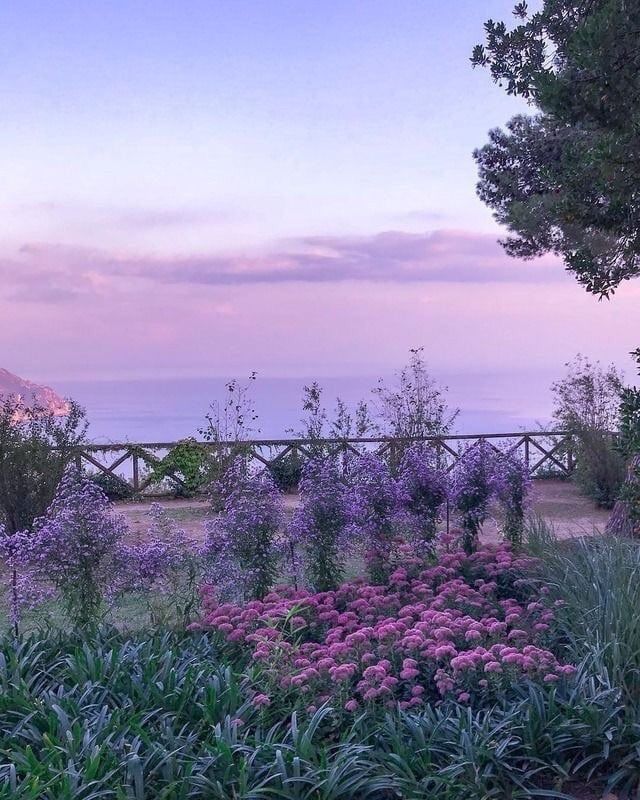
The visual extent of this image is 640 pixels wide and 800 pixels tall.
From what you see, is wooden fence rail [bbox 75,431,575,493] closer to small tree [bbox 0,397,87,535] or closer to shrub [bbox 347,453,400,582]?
small tree [bbox 0,397,87,535]

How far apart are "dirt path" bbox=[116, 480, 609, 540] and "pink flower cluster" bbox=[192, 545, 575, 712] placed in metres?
4.64

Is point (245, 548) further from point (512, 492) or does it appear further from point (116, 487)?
point (116, 487)

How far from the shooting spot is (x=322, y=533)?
19.8ft

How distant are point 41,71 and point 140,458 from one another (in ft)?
28.4

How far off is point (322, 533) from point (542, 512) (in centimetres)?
684

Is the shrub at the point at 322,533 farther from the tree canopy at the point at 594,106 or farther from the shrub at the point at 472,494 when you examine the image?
the tree canopy at the point at 594,106

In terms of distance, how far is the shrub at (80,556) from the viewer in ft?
17.4

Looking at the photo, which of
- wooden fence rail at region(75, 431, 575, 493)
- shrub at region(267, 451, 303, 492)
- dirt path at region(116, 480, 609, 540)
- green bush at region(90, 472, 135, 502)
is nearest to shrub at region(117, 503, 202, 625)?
dirt path at region(116, 480, 609, 540)

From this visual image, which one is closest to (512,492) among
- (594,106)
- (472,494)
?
(472,494)

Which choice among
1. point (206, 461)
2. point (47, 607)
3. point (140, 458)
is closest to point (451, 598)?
point (47, 607)

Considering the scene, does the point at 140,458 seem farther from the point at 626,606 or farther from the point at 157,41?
the point at 626,606

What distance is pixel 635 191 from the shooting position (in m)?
3.92

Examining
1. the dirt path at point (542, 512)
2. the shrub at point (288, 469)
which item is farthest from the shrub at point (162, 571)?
the shrub at point (288, 469)

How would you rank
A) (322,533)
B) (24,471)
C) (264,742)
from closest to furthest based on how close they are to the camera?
(264,742) < (322,533) < (24,471)
